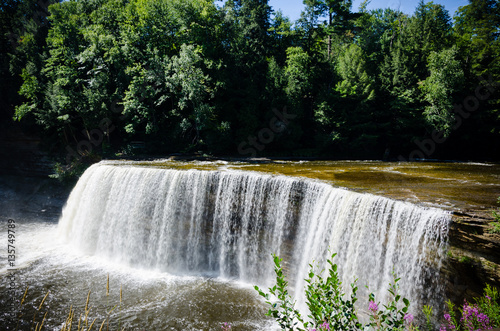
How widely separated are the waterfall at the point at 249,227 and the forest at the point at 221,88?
813cm

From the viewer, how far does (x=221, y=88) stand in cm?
2183

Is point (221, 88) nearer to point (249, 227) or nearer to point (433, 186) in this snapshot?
point (249, 227)

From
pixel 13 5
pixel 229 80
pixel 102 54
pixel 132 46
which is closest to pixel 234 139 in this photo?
pixel 229 80

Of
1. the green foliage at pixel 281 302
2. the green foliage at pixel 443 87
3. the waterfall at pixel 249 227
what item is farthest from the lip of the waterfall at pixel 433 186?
the green foliage at pixel 443 87

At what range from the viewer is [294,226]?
9.73 m

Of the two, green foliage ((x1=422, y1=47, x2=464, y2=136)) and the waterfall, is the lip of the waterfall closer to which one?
the waterfall

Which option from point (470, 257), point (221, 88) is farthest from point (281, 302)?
point (221, 88)

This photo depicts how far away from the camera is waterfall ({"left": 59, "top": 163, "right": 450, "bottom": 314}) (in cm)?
697

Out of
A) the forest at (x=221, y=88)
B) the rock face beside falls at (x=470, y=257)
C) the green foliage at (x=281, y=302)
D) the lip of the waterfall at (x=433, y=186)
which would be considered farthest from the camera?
the forest at (x=221, y=88)

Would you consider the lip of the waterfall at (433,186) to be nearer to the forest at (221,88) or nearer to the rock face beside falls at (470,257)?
the rock face beside falls at (470,257)

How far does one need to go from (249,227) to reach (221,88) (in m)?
14.0

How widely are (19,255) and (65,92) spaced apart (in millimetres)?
12020

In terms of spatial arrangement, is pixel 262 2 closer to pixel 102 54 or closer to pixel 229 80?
pixel 229 80

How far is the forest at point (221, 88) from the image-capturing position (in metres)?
20.0
